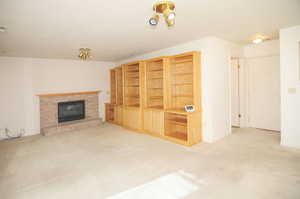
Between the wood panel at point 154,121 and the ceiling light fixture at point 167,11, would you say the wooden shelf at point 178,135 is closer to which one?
the wood panel at point 154,121

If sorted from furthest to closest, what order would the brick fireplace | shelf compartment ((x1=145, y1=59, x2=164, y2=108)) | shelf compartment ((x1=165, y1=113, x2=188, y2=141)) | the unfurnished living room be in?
1. the brick fireplace
2. shelf compartment ((x1=145, y1=59, x2=164, y2=108))
3. shelf compartment ((x1=165, y1=113, x2=188, y2=141))
4. the unfurnished living room

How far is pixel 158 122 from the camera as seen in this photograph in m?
4.87

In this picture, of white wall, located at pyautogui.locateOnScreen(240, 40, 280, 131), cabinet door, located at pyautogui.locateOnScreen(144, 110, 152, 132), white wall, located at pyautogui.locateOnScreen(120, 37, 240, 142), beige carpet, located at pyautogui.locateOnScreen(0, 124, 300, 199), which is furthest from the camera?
cabinet door, located at pyautogui.locateOnScreen(144, 110, 152, 132)

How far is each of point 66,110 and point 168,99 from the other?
3974mm

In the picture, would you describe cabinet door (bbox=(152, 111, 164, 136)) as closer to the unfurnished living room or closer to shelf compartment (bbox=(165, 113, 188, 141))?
the unfurnished living room

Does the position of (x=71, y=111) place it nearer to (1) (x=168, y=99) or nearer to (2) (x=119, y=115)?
(2) (x=119, y=115)

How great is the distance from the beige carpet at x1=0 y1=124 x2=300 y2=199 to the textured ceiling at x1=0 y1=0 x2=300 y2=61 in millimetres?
2499

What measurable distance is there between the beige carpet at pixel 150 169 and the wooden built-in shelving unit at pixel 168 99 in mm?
505

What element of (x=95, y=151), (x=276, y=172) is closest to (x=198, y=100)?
(x=276, y=172)

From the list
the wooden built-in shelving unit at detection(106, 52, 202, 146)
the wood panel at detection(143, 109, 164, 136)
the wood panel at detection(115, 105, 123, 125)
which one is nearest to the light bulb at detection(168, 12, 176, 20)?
the wooden built-in shelving unit at detection(106, 52, 202, 146)

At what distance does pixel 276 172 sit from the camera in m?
2.75

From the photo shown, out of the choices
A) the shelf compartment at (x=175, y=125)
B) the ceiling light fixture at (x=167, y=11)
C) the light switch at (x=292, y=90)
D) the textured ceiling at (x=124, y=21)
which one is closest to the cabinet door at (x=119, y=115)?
the shelf compartment at (x=175, y=125)

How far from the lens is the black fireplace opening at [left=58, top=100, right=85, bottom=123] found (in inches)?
250

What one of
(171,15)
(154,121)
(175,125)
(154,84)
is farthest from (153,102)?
(171,15)
